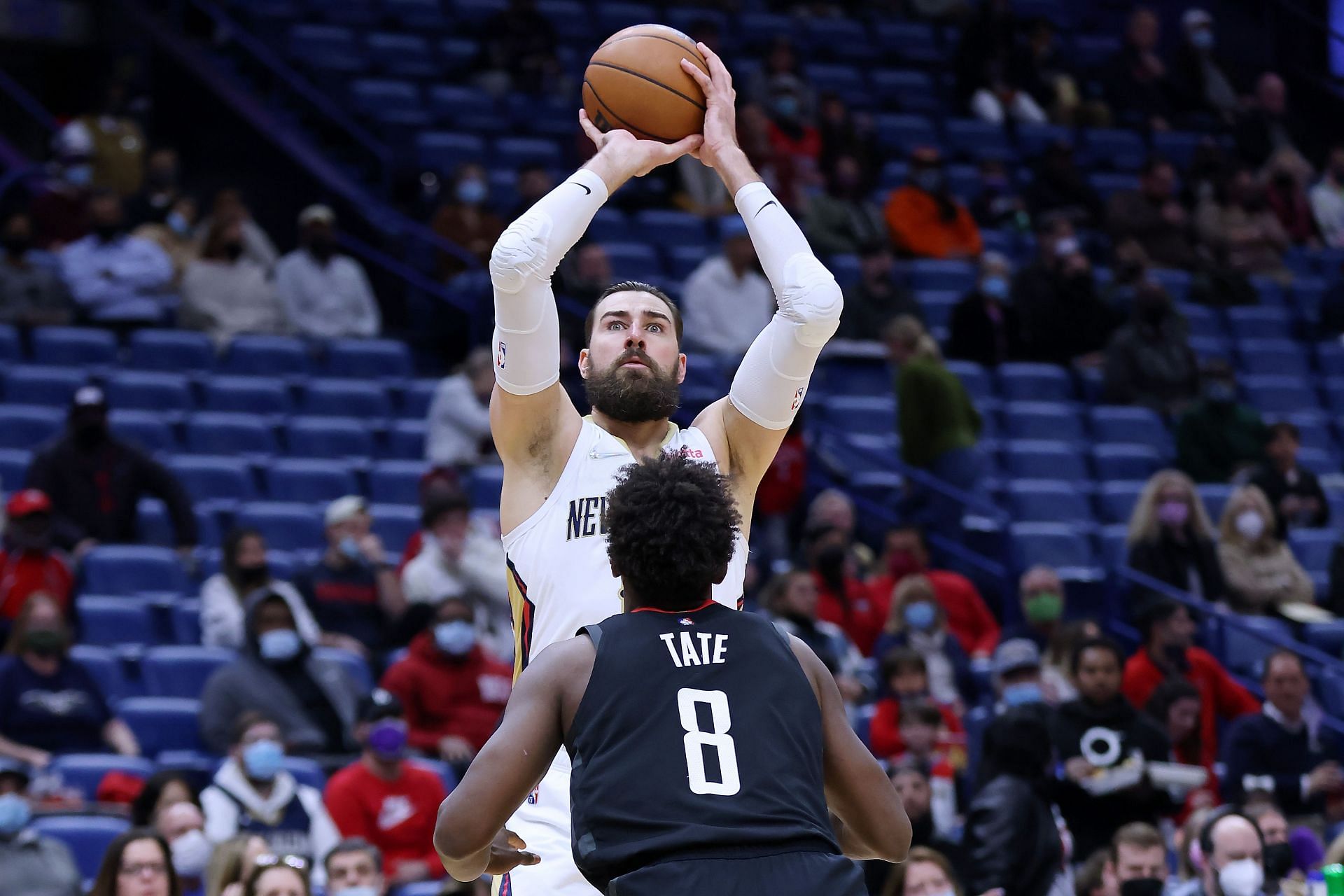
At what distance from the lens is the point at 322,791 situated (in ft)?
27.2

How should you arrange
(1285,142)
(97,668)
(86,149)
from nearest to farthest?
(97,668), (86,149), (1285,142)

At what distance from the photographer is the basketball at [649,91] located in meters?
4.80

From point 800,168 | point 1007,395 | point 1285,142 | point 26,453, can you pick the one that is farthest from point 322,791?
point 1285,142

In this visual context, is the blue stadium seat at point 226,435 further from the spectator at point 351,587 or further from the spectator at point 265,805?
the spectator at point 265,805

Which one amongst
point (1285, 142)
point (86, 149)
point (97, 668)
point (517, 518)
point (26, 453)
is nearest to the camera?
point (517, 518)

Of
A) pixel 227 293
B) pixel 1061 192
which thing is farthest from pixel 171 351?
pixel 1061 192

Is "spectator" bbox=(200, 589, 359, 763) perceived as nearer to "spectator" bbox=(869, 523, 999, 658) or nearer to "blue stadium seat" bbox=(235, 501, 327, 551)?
"blue stadium seat" bbox=(235, 501, 327, 551)

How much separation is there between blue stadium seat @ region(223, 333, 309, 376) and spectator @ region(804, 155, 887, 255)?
3685 mm

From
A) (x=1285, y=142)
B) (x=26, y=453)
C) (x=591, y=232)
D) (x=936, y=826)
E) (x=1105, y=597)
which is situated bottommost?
(x=936, y=826)

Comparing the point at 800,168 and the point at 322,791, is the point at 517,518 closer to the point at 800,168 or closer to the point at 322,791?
the point at 322,791

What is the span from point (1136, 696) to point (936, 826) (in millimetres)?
1742

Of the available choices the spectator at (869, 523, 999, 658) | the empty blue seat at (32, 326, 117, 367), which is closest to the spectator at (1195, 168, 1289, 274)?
the spectator at (869, 523, 999, 658)

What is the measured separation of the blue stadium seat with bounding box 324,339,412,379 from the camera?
40.6 ft

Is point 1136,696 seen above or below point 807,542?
below
